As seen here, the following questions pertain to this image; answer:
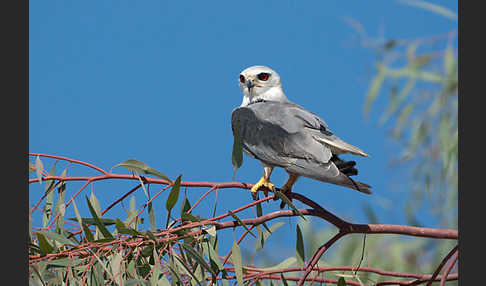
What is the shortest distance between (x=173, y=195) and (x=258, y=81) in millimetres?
1567

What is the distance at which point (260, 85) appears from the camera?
3.31 metres

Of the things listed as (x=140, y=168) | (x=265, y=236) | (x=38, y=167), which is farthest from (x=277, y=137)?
(x=38, y=167)

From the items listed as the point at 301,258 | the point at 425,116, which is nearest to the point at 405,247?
the point at 425,116

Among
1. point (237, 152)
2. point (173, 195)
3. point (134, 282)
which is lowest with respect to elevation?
point (134, 282)

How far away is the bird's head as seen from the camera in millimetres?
3289

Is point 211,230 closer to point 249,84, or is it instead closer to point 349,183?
point 349,183

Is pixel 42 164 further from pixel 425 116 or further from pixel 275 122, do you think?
pixel 425 116

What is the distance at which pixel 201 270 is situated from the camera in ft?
6.28

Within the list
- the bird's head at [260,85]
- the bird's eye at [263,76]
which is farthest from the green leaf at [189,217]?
the bird's eye at [263,76]

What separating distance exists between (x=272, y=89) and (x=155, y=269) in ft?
5.73

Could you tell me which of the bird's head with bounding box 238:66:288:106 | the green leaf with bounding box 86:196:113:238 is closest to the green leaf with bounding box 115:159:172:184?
the green leaf with bounding box 86:196:113:238

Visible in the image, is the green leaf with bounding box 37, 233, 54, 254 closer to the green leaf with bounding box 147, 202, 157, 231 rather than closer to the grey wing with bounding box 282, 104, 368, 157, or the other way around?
the green leaf with bounding box 147, 202, 157, 231

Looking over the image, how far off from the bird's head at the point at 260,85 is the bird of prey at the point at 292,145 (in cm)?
36

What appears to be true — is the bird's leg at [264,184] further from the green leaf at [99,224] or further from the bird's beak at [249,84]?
the bird's beak at [249,84]
